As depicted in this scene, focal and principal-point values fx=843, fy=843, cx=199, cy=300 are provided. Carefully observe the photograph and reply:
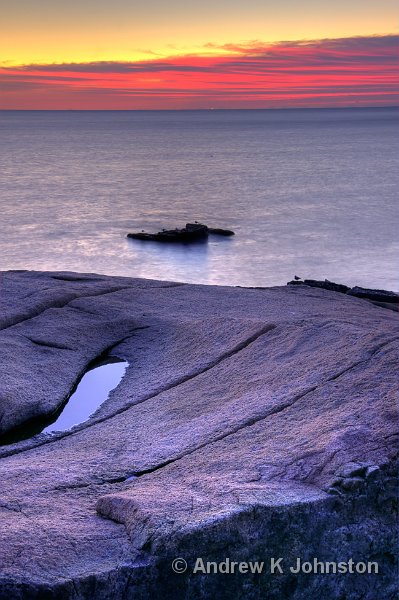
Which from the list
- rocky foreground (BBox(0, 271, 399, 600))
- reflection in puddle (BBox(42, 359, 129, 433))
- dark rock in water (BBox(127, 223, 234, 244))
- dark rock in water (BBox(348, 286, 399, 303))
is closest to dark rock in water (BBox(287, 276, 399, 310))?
dark rock in water (BBox(348, 286, 399, 303))

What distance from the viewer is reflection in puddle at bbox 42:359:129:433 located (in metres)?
11.9

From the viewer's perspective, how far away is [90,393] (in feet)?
42.7

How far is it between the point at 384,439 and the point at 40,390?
5968mm

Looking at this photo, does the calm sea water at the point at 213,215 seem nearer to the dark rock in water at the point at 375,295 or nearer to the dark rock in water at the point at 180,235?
the dark rock in water at the point at 180,235

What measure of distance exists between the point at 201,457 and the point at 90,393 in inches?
170

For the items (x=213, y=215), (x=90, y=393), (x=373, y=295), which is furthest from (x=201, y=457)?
(x=213, y=215)

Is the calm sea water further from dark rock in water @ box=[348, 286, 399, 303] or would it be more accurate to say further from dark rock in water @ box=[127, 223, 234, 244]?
dark rock in water @ box=[348, 286, 399, 303]

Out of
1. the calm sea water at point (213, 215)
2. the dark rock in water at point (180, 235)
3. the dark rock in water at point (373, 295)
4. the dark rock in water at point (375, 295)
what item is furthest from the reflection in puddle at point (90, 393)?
the dark rock in water at point (180, 235)

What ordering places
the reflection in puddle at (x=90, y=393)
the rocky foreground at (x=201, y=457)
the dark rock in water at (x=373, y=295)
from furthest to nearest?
the dark rock in water at (x=373, y=295) < the reflection in puddle at (x=90, y=393) < the rocky foreground at (x=201, y=457)

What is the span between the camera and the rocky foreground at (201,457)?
7.02 m

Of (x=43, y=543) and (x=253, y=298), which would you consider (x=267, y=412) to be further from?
(x=253, y=298)

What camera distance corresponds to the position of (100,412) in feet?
39.2

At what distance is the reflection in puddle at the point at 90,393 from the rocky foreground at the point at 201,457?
7.6 inches

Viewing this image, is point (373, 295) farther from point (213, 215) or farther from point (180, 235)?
point (213, 215)
